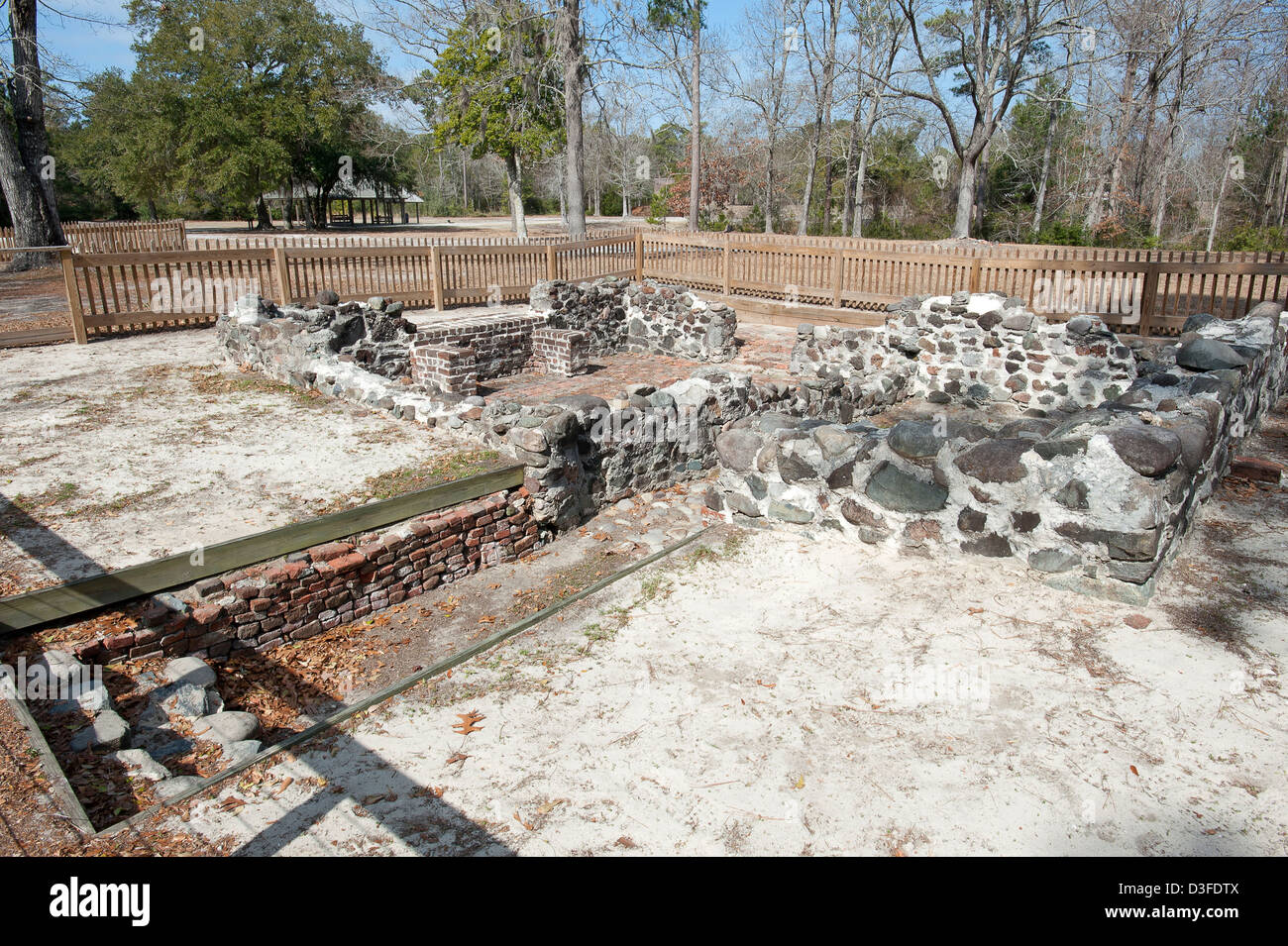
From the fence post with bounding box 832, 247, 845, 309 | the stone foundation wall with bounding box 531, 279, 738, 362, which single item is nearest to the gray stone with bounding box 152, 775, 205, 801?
the stone foundation wall with bounding box 531, 279, 738, 362

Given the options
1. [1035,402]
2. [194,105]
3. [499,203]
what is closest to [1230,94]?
[1035,402]

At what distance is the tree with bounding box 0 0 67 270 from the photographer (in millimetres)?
17422

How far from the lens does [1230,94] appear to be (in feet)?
85.0

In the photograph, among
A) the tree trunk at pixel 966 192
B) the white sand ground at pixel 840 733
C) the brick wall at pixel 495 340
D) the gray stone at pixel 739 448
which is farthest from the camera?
the tree trunk at pixel 966 192

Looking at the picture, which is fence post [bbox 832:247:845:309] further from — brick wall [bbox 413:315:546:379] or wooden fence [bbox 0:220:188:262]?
wooden fence [bbox 0:220:188:262]

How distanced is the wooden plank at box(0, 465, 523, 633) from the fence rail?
9.10 metres

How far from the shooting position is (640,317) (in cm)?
1368

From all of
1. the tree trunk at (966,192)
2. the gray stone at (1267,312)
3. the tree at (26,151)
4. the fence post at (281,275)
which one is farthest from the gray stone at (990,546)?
the tree trunk at (966,192)

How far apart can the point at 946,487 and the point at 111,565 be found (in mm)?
5080

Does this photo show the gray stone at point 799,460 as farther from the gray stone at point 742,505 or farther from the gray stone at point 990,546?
the gray stone at point 990,546

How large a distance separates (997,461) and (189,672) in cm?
462


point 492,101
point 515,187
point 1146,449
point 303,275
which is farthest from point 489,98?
point 1146,449

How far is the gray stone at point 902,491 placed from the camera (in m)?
4.77

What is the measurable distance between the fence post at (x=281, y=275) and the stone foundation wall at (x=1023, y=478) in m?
11.1
